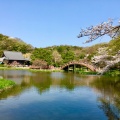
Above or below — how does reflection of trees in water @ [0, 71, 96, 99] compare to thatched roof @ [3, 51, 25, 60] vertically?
below

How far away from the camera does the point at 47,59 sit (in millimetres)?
63281

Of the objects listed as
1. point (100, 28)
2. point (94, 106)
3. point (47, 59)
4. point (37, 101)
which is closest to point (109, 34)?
point (100, 28)

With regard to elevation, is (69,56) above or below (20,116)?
above

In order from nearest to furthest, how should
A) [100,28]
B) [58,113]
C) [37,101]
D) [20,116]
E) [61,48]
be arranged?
[100,28], [20,116], [58,113], [37,101], [61,48]

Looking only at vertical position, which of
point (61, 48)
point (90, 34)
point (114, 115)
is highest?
point (61, 48)

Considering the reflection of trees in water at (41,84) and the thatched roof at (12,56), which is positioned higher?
the thatched roof at (12,56)

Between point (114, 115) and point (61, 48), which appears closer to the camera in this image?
point (114, 115)

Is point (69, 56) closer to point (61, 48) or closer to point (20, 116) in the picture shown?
point (61, 48)

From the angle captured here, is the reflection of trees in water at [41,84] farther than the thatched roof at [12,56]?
No

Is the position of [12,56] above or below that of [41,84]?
above

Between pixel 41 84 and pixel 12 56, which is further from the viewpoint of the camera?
pixel 12 56

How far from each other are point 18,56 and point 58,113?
6379 cm

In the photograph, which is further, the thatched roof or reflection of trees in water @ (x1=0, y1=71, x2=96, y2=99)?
the thatched roof

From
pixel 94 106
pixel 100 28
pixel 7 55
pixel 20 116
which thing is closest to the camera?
pixel 100 28
